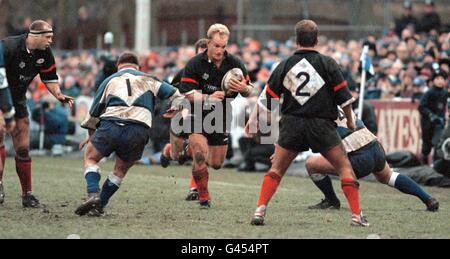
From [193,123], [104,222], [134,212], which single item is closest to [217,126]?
[193,123]

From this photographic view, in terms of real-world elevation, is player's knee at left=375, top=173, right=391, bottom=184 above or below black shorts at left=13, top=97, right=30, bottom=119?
below

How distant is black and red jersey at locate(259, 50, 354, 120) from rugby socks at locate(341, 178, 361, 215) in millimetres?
648

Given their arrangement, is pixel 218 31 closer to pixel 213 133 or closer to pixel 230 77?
pixel 230 77

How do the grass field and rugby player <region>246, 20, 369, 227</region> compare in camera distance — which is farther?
rugby player <region>246, 20, 369, 227</region>

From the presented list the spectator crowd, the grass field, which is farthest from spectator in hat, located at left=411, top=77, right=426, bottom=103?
the grass field

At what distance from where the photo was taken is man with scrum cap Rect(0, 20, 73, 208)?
1192 centimetres

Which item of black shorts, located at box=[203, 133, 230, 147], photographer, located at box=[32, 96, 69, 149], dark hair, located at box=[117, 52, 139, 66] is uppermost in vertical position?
dark hair, located at box=[117, 52, 139, 66]

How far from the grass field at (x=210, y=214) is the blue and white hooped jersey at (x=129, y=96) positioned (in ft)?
3.44

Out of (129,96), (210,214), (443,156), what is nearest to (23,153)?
(129,96)

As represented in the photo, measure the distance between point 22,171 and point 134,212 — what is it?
59.4 inches

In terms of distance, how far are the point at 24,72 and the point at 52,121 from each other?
39.0 ft

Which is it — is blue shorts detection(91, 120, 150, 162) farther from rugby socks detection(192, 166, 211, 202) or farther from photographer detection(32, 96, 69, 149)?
photographer detection(32, 96, 69, 149)
